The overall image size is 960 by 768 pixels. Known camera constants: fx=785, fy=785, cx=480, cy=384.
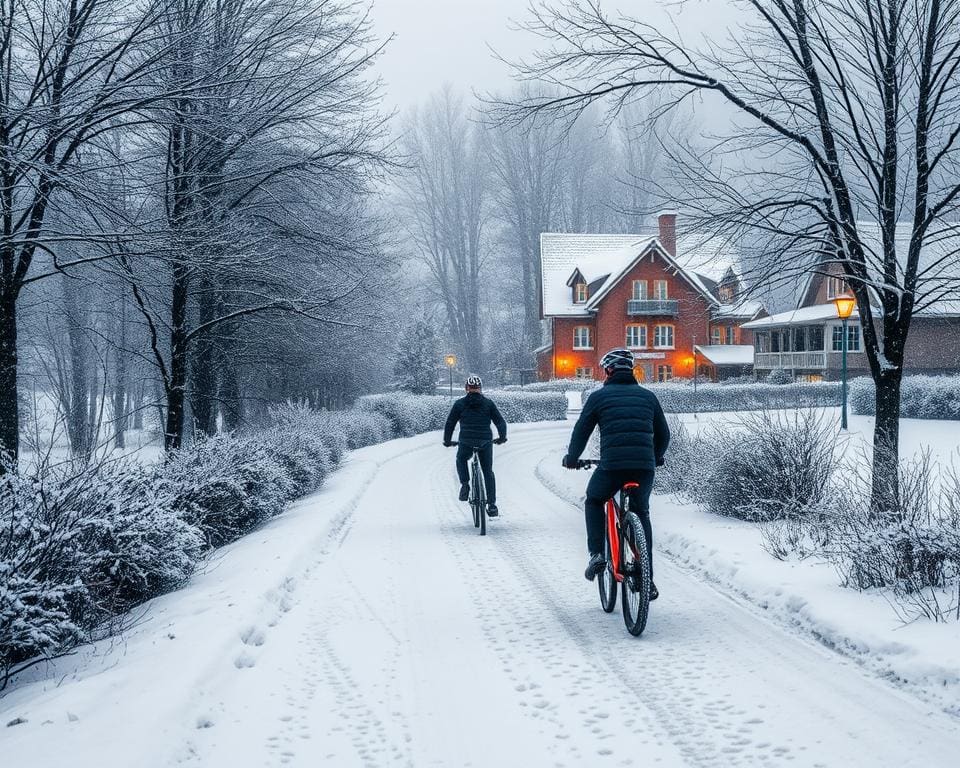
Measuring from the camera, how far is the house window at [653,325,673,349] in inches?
1967

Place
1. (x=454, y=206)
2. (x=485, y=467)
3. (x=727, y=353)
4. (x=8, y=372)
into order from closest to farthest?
(x=8, y=372)
(x=485, y=467)
(x=727, y=353)
(x=454, y=206)

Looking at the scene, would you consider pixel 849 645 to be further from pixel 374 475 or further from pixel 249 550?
pixel 374 475

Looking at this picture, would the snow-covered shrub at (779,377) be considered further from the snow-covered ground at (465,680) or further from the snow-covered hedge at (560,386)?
the snow-covered ground at (465,680)

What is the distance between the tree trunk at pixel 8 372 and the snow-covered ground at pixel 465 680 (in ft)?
11.9

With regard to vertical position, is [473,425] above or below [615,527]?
above

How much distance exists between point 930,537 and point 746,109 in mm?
4625

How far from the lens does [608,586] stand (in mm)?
6238

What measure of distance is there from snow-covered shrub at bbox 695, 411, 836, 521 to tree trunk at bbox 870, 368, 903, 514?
0.67 meters

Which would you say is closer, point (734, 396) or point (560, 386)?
point (734, 396)

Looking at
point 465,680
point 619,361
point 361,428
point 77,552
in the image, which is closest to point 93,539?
point 77,552

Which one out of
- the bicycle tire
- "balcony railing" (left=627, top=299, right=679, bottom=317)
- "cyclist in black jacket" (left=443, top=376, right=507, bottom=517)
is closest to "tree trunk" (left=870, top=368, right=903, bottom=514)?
the bicycle tire

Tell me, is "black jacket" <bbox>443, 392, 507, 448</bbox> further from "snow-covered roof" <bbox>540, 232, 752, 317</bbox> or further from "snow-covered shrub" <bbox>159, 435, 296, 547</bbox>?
"snow-covered roof" <bbox>540, 232, 752, 317</bbox>

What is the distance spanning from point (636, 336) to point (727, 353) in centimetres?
597

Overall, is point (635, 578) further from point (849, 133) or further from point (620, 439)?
point (849, 133)
